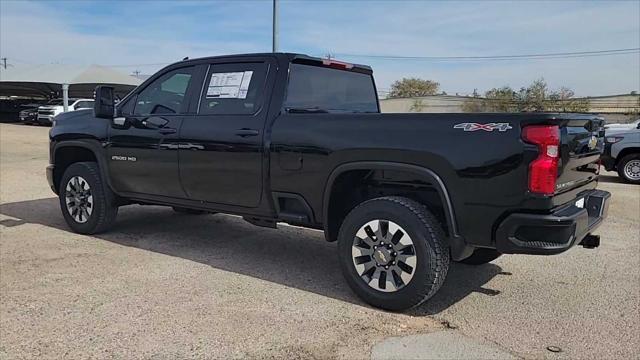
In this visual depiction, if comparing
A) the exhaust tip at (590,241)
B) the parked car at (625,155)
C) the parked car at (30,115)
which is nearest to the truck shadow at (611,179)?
the parked car at (625,155)

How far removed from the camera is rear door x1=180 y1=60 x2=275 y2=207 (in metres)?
5.02

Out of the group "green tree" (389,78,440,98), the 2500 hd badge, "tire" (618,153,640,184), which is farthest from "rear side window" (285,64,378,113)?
"green tree" (389,78,440,98)

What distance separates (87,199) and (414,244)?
4096 mm

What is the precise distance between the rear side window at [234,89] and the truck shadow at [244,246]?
1.48 m

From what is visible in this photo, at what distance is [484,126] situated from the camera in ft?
12.5

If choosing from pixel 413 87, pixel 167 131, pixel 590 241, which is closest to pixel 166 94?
pixel 167 131

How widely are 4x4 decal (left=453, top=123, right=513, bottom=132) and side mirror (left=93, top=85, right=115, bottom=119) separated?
12.9 ft

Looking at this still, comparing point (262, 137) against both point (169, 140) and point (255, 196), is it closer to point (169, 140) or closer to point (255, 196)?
point (255, 196)

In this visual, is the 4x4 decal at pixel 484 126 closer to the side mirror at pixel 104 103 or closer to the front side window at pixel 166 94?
the front side window at pixel 166 94

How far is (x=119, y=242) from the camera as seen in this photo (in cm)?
627

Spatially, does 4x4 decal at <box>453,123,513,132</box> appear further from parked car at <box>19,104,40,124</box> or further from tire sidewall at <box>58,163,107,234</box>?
parked car at <box>19,104,40,124</box>

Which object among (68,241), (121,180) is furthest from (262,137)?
(68,241)

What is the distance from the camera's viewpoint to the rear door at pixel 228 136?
502 cm

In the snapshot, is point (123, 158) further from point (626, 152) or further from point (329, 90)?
point (626, 152)
